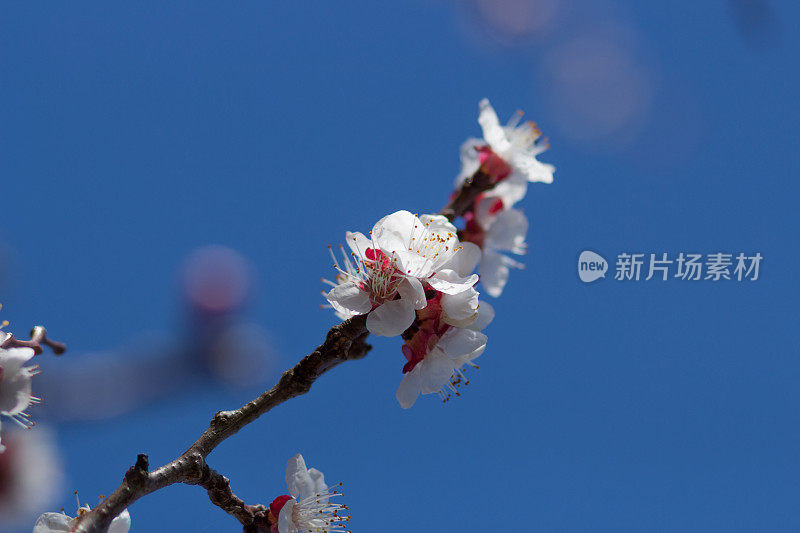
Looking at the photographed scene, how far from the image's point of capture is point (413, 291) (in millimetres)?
1058

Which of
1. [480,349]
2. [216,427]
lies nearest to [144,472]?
[216,427]

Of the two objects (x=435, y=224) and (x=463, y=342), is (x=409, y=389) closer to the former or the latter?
(x=463, y=342)

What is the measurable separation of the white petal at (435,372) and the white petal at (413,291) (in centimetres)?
11

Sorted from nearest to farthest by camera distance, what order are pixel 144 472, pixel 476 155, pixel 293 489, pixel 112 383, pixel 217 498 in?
pixel 144 472 < pixel 217 498 < pixel 293 489 < pixel 476 155 < pixel 112 383

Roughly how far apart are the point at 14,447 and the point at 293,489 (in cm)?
132

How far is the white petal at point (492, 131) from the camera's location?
1741 mm

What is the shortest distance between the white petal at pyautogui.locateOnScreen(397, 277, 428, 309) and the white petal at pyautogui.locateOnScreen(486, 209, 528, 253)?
0.72 meters

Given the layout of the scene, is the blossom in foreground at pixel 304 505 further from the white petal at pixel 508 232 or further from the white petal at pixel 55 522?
the white petal at pixel 508 232

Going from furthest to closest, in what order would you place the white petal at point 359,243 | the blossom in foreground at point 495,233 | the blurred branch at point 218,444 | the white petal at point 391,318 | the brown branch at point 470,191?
the blossom in foreground at point 495,233 < the brown branch at point 470,191 < the white petal at point 359,243 < the white petal at point 391,318 < the blurred branch at point 218,444

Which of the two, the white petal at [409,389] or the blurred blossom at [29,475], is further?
the blurred blossom at [29,475]

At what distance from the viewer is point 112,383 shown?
4293mm

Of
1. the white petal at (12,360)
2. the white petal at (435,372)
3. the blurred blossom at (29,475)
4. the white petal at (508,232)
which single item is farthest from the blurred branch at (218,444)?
the blurred blossom at (29,475)

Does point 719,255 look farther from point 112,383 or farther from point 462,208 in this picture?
point 112,383

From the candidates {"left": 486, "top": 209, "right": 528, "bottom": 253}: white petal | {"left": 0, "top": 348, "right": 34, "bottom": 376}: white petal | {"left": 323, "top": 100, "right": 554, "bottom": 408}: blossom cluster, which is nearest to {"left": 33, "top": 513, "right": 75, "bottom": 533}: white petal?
{"left": 0, "top": 348, "right": 34, "bottom": 376}: white petal
